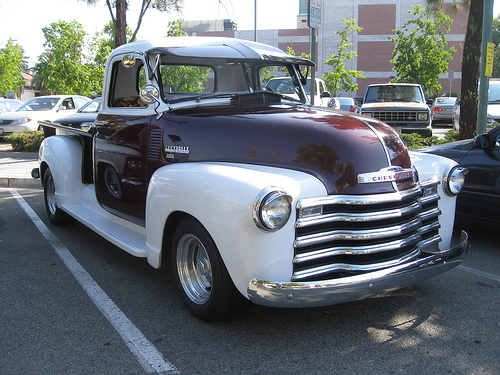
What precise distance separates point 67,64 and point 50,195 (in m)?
21.1

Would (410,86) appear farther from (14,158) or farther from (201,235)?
(201,235)

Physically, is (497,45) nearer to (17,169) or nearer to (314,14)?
(314,14)

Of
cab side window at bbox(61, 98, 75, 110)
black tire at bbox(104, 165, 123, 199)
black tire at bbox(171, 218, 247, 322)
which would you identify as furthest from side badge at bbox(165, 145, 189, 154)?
cab side window at bbox(61, 98, 75, 110)

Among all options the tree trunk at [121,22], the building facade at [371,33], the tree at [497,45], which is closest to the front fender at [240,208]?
the tree trunk at [121,22]

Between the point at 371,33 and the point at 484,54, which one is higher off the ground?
the point at 371,33

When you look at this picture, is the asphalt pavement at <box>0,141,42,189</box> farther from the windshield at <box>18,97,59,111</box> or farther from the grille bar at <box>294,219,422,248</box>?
the grille bar at <box>294,219,422,248</box>

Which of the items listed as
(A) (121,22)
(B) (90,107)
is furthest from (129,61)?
(B) (90,107)

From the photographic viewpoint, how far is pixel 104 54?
26.3m

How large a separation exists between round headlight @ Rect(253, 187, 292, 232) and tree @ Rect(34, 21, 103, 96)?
24.2 metres

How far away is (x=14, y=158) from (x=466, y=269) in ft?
39.7

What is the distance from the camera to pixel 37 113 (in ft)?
55.5

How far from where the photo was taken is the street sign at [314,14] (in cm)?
741

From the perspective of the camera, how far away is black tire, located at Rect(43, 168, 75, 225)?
6.11 metres

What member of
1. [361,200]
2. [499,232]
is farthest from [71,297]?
[499,232]
